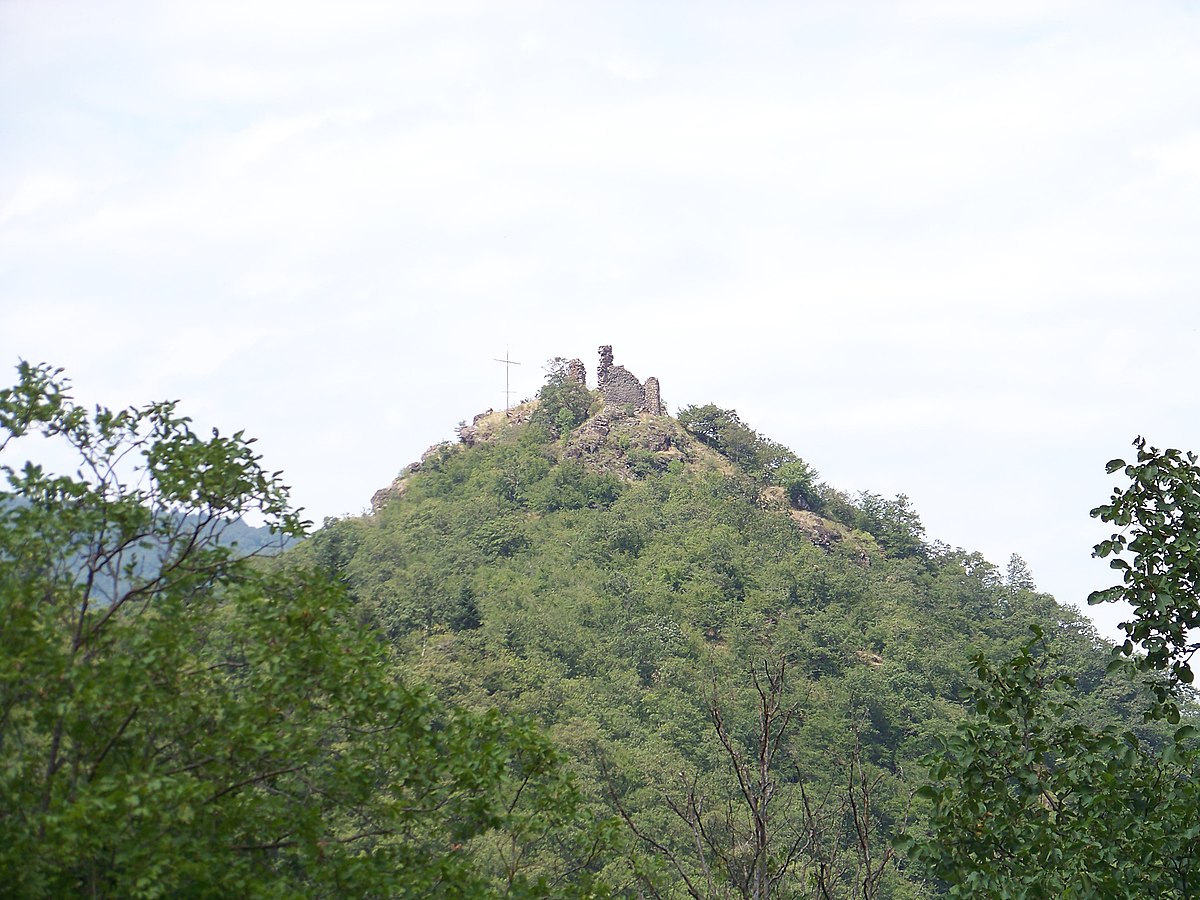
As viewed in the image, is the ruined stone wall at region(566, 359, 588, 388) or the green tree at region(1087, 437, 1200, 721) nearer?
the green tree at region(1087, 437, 1200, 721)

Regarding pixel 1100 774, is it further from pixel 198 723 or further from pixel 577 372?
pixel 577 372

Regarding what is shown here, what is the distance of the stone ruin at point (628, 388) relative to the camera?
64.5 metres

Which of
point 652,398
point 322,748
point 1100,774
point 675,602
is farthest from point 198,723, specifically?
point 652,398

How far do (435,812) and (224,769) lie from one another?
1.14m

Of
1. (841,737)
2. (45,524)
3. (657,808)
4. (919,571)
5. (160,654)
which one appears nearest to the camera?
(160,654)

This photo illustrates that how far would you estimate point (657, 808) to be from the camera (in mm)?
36719

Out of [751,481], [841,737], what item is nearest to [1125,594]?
[841,737]

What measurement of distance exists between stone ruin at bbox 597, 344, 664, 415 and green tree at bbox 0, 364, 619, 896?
57306mm

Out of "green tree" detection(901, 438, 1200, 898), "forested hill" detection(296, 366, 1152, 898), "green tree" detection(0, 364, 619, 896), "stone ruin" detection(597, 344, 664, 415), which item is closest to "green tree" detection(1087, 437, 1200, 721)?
"green tree" detection(901, 438, 1200, 898)

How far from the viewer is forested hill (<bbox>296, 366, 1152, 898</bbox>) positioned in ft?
139

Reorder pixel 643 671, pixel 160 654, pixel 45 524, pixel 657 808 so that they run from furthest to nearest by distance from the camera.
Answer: pixel 643 671, pixel 657 808, pixel 45 524, pixel 160 654

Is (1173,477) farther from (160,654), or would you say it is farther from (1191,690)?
(160,654)

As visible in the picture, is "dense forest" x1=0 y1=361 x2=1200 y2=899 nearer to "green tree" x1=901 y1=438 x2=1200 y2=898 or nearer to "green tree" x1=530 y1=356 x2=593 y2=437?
"green tree" x1=901 y1=438 x2=1200 y2=898

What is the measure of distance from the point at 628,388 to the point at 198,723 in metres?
58.5
